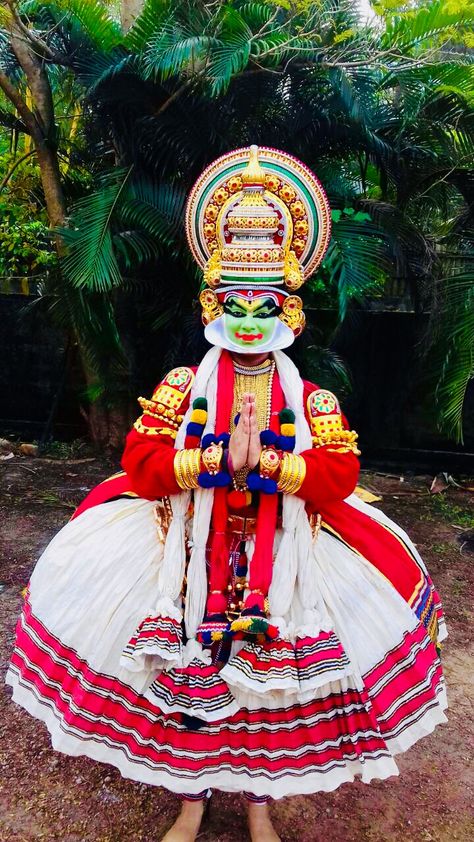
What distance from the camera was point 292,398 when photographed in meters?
2.24

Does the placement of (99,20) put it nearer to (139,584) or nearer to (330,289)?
(330,289)

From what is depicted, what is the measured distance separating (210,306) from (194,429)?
45 cm

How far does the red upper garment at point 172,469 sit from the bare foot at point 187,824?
1.13m

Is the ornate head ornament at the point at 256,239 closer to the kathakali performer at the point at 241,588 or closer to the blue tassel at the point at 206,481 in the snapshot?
the kathakali performer at the point at 241,588

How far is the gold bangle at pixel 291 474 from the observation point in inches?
80.4

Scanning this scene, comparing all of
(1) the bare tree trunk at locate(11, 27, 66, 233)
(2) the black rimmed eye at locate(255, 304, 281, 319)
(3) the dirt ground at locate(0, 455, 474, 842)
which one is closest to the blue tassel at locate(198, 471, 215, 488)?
(2) the black rimmed eye at locate(255, 304, 281, 319)

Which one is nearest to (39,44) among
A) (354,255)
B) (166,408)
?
(354,255)

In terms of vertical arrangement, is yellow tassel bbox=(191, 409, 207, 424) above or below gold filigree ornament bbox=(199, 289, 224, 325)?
below

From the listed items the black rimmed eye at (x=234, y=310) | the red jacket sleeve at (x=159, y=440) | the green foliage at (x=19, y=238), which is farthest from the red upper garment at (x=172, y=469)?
the green foliage at (x=19, y=238)

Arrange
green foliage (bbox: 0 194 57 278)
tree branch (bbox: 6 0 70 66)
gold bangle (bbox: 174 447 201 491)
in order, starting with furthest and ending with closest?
green foliage (bbox: 0 194 57 278) → tree branch (bbox: 6 0 70 66) → gold bangle (bbox: 174 447 201 491)

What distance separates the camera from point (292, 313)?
7.32 ft

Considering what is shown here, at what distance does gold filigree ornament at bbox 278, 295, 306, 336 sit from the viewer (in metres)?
2.21

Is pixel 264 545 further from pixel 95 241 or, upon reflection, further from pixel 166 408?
pixel 95 241

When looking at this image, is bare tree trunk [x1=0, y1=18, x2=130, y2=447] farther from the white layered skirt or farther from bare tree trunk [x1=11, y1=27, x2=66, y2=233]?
the white layered skirt
